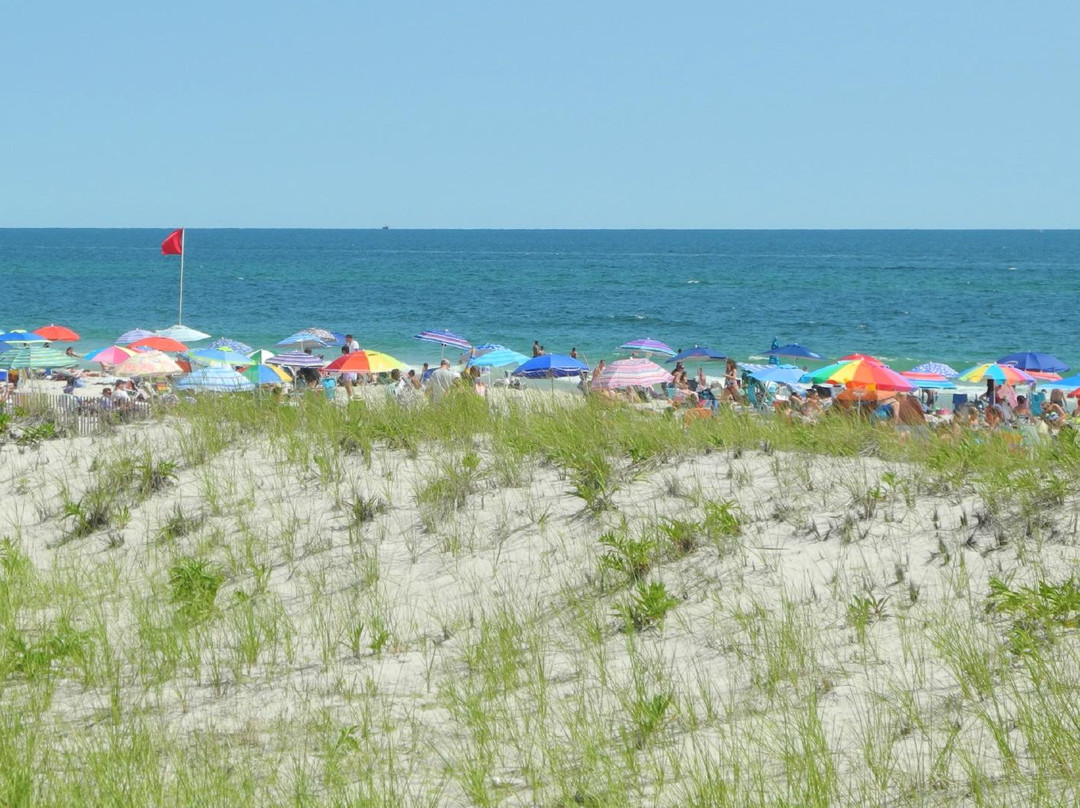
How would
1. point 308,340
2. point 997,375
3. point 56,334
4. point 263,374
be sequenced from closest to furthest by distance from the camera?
point 997,375, point 263,374, point 308,340, point 56,334

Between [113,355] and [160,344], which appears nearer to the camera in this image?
[113,355]

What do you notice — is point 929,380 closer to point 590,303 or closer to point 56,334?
point 56,334

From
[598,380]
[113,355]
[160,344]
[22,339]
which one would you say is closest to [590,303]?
[160,344]

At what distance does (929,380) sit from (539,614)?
1718 centimetres

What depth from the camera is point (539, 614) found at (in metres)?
5.63

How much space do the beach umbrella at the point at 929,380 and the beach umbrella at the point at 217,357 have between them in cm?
1393

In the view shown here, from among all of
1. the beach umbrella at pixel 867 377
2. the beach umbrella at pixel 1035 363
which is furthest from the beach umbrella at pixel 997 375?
the beach umbrella at pixel 867 377

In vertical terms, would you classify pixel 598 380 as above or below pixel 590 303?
below

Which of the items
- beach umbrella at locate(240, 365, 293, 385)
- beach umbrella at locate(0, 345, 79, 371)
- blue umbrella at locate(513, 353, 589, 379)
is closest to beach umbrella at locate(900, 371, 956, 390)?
blue umbrella at locate(513, 353, 589, 379)

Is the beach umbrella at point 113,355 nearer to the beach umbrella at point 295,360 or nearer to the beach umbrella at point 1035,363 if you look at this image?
the beach umbrella at point 295,360

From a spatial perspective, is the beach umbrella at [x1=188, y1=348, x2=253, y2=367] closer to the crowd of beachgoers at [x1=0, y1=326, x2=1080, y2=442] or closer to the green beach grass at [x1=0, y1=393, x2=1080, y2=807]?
the crowd of beachgoers at [x1=0, y1=326, x2=1080, y2=442]

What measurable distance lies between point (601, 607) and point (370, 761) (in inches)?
71.0

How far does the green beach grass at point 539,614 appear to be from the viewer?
155 inches

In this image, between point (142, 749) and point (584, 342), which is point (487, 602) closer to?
point (142, 749)
